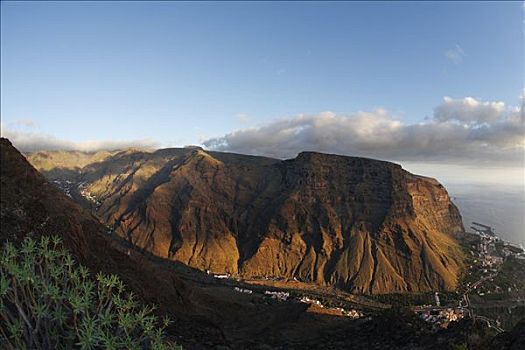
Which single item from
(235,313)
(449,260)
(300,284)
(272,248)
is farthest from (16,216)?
(449,260)

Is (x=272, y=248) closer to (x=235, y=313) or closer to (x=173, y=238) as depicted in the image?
(x=173, y=238)

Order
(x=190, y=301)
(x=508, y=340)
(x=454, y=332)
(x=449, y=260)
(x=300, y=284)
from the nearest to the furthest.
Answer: (x=508, y=340) < (x=454, y=332) < (x=190, y=301) < (x=300, y=284) < (x=449, y=260)

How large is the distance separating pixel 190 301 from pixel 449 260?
15455cm

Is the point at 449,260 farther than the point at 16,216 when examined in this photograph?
Yes

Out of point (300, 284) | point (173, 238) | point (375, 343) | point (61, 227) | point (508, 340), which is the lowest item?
point (300, 284)

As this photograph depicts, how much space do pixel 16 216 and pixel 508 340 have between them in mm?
49731

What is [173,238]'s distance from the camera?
19925 centimetres

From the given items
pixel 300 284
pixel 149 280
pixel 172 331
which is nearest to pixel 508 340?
pixel 172 331

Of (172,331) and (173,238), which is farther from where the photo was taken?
(173,238)

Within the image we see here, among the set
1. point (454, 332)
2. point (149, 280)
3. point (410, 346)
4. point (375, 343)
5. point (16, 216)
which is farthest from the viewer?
point (149, 280)

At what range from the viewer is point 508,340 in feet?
76.5

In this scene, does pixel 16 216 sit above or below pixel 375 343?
above

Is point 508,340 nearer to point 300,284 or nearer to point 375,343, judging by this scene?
point 375,343

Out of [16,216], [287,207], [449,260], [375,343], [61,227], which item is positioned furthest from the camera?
[287,207]
